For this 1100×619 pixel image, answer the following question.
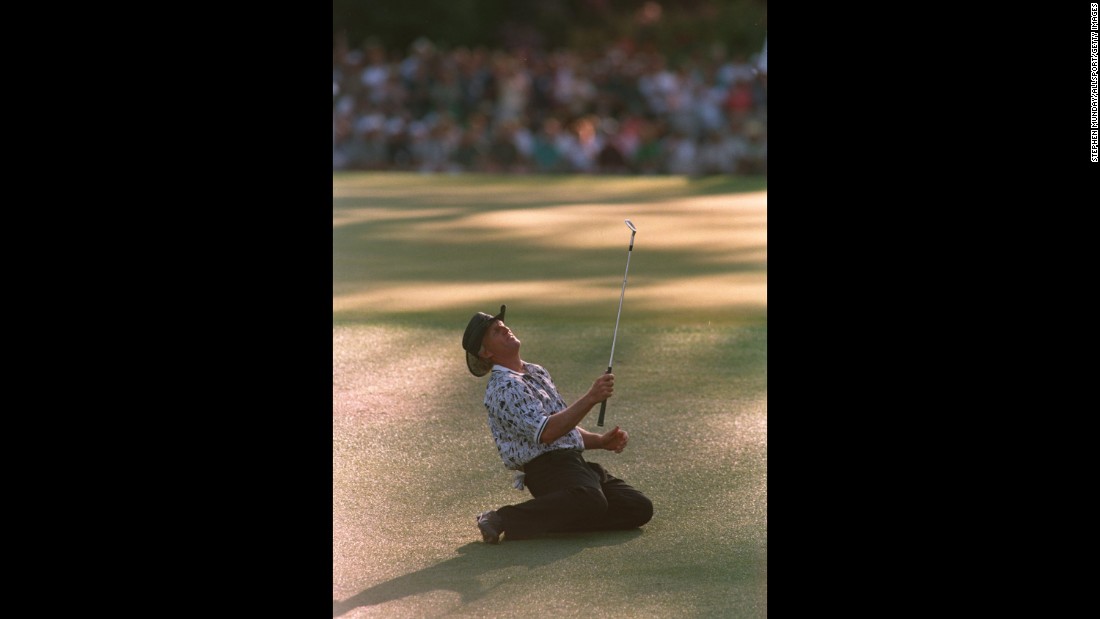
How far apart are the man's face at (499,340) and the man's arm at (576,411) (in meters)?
0.31

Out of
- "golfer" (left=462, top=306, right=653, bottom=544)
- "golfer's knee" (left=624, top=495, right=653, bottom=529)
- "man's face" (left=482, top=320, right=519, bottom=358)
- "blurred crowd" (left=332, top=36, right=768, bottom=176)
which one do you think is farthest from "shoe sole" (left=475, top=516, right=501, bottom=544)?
"blurred crowd" (left=332, top=36, right=768, bottom=176)

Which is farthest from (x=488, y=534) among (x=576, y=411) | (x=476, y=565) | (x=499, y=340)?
(x=499, y=340)

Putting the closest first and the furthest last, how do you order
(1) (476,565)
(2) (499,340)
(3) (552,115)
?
(1) (476,565) < (2) (499,340) < (3) (552,115)

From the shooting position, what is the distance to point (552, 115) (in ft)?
60.7

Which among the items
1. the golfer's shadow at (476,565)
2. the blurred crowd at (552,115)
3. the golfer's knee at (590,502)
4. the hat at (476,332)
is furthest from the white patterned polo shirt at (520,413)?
the blurred crowd at (552,115)

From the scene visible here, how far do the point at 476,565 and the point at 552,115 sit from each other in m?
14.0

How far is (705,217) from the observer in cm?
1334

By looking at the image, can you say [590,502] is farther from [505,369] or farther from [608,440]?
[505,369]

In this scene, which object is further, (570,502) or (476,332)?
(476,332)

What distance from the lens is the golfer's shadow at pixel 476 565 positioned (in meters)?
4.64

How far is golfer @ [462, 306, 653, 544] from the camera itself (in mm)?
5211

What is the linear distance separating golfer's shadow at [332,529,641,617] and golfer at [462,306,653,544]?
6 centimetres

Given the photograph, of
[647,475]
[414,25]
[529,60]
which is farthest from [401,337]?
[414,25]

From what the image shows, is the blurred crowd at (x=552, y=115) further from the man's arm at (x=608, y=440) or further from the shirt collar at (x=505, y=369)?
the shirt collar at (x=505, y=369)
